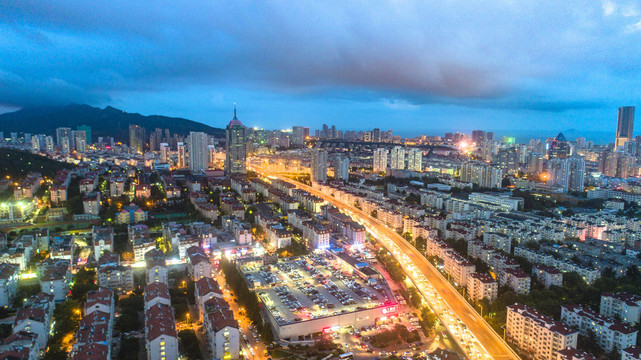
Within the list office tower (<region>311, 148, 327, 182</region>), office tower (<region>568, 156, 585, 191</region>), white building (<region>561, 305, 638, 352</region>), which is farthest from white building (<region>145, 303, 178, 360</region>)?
office tower (<region>568, 156, 585, 191</region>)

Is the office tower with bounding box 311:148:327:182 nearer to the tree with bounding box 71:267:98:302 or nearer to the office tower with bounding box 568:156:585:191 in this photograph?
the office tower with bounding box 568:156:585:191

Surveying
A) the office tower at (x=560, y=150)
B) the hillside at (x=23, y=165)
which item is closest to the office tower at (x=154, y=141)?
the hillside at (x=23, y=165)

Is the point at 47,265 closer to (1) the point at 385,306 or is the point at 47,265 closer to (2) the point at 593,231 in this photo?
(1) the point at 385,306

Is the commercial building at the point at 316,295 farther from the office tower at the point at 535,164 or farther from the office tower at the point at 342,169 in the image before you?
the office tower at the point at 535,164

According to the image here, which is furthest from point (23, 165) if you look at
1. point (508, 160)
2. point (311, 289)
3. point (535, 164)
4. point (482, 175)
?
point (535, 164)

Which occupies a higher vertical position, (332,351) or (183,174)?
(183,174)

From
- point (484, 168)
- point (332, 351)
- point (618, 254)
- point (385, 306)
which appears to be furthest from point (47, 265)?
point (484, 168)

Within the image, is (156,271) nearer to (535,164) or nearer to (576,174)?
(576,174)
